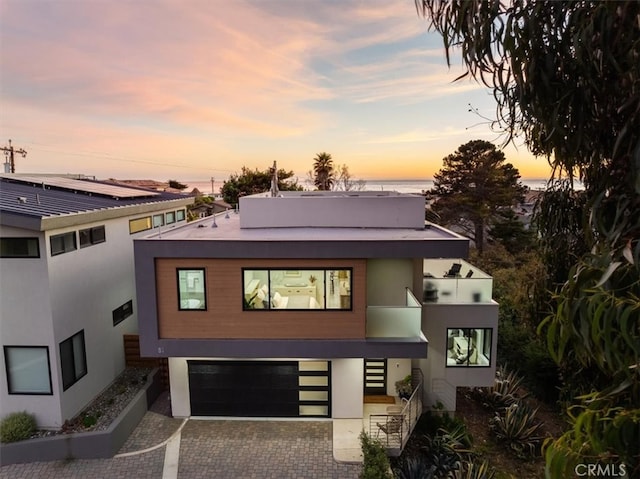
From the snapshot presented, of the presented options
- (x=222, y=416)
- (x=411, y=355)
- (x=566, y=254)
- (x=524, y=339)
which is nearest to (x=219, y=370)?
(x=222, y=416)

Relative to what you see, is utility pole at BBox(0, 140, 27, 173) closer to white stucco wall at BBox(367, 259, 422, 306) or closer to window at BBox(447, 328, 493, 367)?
white stucco wall at BBox(367, 259, 422, 306)

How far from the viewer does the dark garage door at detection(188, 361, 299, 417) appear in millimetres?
10508

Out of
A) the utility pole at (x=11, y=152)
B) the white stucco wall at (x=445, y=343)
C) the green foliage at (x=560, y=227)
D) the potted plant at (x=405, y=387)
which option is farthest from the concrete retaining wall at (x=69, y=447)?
the utility pole at (x=11, y=152)

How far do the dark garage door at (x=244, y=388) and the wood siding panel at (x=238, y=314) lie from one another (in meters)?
1.62

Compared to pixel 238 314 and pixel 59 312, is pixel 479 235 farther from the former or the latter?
pixel 59 312

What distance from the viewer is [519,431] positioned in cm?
1064

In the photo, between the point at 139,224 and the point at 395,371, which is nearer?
the point at 395,371

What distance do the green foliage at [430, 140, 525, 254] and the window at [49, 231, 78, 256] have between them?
80.7 feet

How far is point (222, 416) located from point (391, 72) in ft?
55.1

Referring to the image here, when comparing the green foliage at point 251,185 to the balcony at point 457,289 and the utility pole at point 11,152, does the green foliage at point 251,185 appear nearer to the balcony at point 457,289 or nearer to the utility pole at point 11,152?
the utility pole at point 11,152

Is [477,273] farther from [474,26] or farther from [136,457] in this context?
[136,457]

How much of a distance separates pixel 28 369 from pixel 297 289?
6726mm

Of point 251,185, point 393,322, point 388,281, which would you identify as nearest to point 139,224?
point 388,281

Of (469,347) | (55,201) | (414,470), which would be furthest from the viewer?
(469,347)
